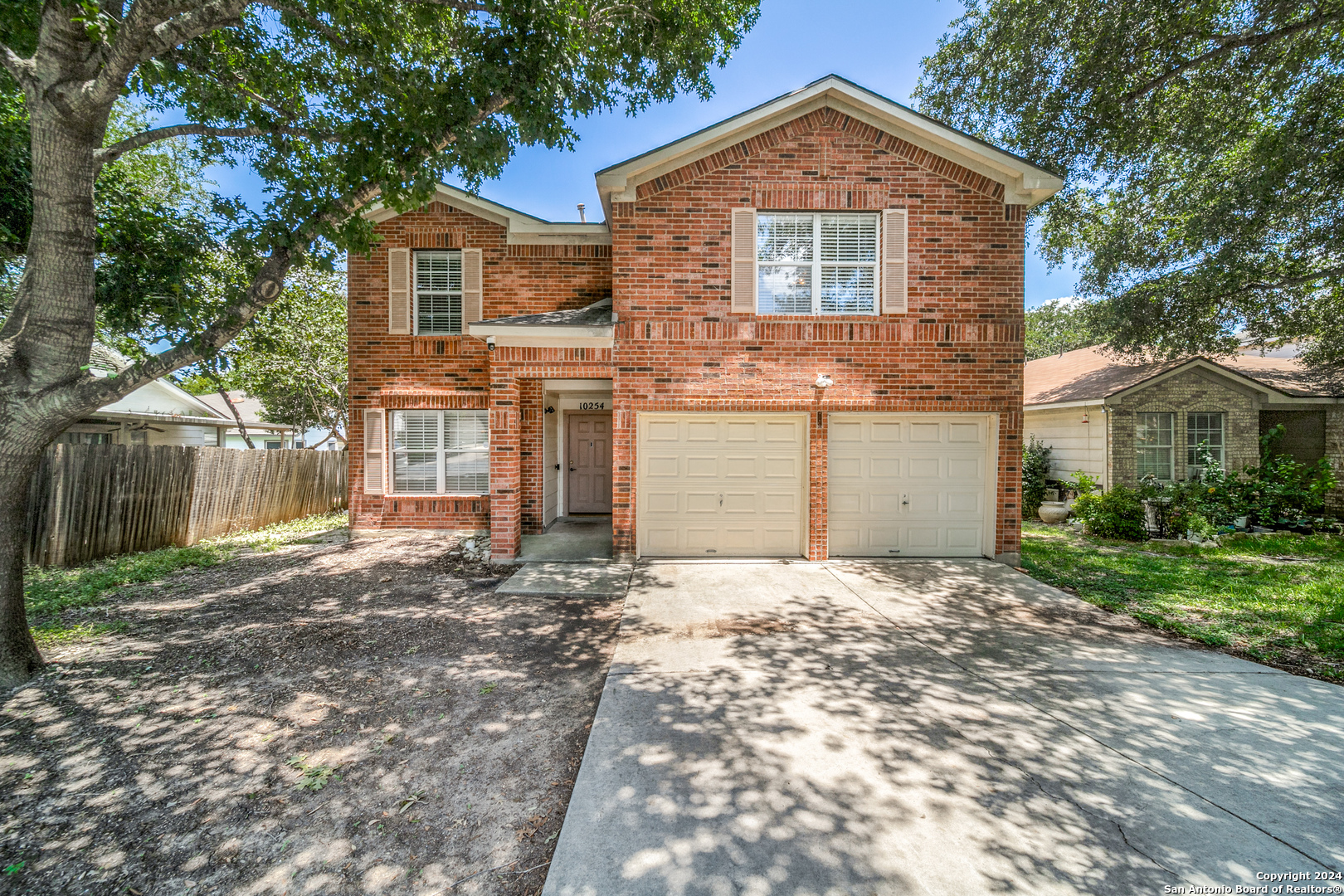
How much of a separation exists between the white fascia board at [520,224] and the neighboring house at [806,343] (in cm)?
172

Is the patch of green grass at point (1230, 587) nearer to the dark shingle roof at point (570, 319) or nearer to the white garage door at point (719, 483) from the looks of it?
the white garage door at point (719, 483)

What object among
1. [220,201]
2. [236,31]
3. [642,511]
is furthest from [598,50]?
[642,511]

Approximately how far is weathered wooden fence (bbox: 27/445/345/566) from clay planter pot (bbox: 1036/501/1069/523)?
17221 mm

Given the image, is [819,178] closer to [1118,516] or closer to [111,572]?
[1118,516]

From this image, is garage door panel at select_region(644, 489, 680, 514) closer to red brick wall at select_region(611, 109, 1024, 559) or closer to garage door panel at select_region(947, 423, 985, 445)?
red brick wall at select_region(611, 109, 1024, 559)

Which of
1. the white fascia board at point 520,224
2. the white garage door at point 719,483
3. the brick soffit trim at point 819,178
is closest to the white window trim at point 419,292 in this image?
the white fascia board at point 520,224

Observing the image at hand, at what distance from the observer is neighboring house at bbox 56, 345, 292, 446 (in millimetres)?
12688

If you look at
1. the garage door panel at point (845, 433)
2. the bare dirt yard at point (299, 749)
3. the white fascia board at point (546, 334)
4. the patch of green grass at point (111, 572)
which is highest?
the white fascia board at point (546, 334)

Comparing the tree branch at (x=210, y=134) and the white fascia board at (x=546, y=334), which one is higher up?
the tree branch at (x=210, y=134)

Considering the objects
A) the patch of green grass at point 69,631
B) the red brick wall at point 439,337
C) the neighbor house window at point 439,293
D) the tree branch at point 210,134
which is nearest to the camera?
the patch of green grass at point 69,631

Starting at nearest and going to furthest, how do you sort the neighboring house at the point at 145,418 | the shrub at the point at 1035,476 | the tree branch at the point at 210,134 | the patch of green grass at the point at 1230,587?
the patch of green grass at the point at 1230,587 < the tree branch at the point at 210,134 < the neighboring house at the point at 145,418 < the shrub at the point at 1035,476

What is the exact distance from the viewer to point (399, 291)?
1002cm

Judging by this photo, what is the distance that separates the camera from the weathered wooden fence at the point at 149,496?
7199 mm

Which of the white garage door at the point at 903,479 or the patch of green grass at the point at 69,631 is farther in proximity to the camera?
the white garage door at the point at 903,479
